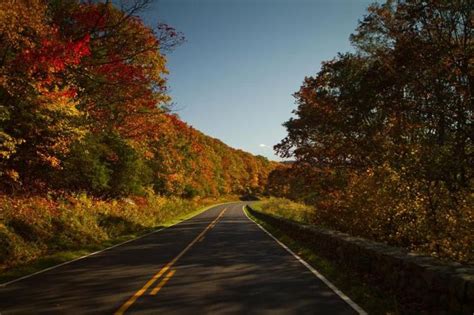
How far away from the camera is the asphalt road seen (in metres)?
7.62

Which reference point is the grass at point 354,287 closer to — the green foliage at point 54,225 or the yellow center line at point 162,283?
the yellow center line at point 162,283

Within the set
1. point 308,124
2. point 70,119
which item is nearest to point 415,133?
point 308,124

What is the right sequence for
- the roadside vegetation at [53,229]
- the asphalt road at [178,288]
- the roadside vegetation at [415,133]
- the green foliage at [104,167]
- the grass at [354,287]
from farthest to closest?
the green foliage at [104,167] → the roadside vegetation at [53,229] → the roadside vegetation at [415,133] → the asphalt road at [178,288] → the grass at [354,287]

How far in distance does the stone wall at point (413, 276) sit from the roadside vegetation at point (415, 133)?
2882 millimetres

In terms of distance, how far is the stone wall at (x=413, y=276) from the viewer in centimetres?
600

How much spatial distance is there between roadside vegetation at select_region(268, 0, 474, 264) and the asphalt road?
458 cm

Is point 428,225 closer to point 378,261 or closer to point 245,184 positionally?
point 378,261

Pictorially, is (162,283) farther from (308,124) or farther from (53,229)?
(308,124)

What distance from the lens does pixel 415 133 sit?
58.3ft

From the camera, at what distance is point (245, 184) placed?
138m

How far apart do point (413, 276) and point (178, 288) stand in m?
4.65

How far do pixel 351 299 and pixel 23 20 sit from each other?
1152 cm

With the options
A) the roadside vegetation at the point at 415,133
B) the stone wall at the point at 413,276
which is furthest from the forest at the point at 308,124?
the stone wall at the point at 413,276

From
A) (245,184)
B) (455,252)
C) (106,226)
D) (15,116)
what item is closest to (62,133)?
(15,116)
